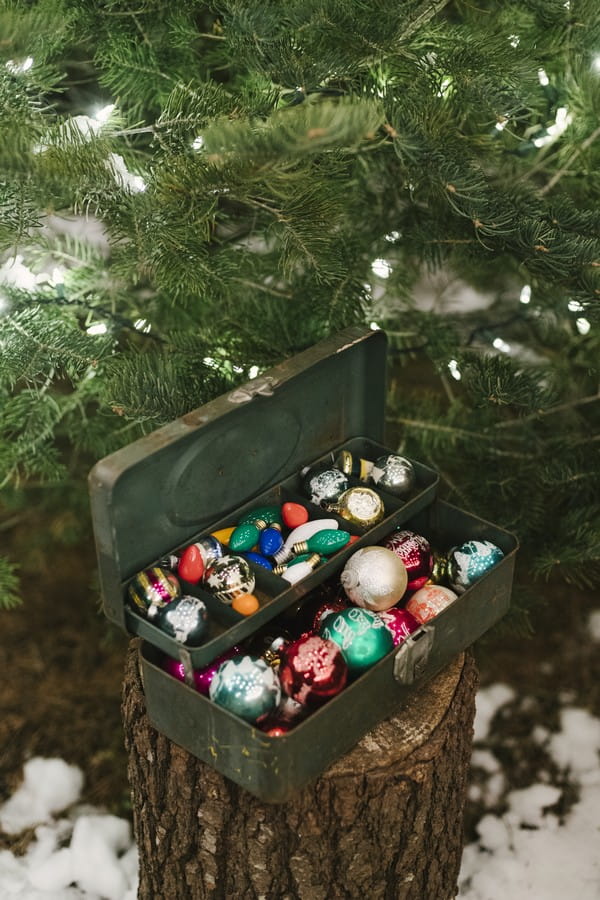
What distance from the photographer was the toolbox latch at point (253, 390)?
164cm

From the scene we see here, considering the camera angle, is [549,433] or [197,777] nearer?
[197,777]

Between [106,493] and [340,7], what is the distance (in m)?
0.84

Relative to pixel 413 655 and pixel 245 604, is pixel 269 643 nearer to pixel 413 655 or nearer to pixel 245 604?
pixel 245 604

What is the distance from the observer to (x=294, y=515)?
5.82 ft

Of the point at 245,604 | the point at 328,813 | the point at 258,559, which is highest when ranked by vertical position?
the point at 258,559

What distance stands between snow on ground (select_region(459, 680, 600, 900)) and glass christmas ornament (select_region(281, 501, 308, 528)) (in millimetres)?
971

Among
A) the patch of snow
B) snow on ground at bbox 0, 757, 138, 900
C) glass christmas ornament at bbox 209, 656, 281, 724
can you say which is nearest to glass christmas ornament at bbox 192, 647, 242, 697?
glass christmas ornament at bbox 209, 656, 281, 724

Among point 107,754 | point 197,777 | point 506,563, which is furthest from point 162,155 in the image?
point 107,754

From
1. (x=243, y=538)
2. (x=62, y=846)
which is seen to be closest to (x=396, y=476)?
(x=243, y=538)

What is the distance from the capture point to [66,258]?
2.10 meters

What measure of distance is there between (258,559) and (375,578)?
7.8 inches

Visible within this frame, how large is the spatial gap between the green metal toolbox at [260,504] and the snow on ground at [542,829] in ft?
2.45

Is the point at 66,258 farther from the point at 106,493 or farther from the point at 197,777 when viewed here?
the point at 197,777

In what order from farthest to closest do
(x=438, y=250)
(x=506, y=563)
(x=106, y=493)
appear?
1. (x=438, y=250)
2. (x=506, y=563)
3. (x=106, y=493)
